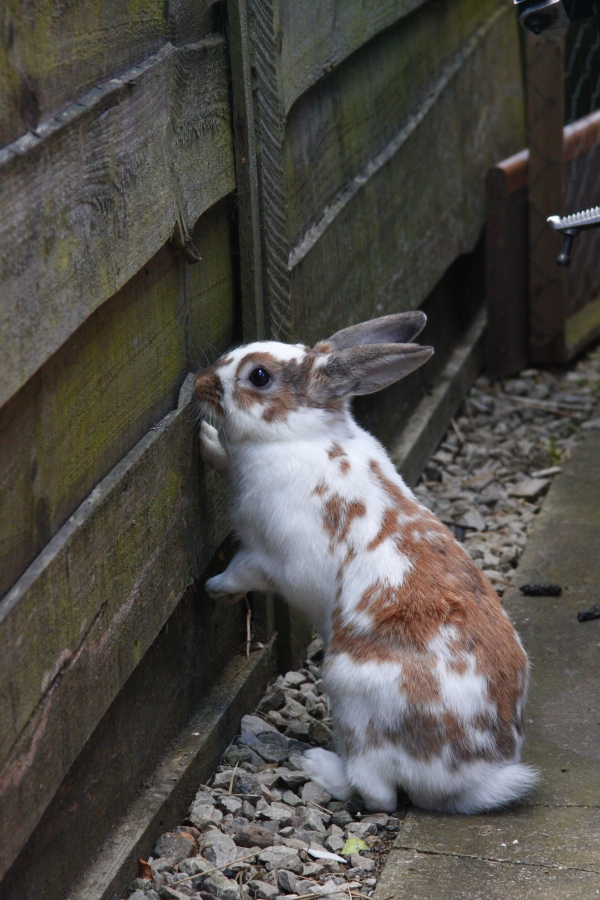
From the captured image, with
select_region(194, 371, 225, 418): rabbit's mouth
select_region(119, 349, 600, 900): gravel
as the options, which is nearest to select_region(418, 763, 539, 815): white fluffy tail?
select_region(119, 349, 600, 900): gravel

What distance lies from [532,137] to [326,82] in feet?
7.75

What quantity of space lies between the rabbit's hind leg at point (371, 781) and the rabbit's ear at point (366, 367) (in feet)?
2.99

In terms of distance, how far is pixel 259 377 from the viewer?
2861 millimetres

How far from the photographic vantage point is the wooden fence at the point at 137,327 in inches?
70.0

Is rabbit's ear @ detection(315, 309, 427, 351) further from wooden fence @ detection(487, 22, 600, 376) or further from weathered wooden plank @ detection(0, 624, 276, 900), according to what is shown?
wooden fence @ detection(487, 22, 600, 376)

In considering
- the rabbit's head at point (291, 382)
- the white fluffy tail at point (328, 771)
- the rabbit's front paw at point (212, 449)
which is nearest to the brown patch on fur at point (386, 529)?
the rabbit's head at point (291, 382)

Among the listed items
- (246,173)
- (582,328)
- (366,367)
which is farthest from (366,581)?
(582,328)

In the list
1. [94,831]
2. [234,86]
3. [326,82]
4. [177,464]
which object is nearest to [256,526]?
[177,464]

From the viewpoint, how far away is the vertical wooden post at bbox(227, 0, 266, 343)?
273cm

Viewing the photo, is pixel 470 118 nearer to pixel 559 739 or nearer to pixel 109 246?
pixel 559 739

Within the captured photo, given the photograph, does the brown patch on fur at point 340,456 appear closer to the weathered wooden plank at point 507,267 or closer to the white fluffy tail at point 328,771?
the white fluffy tail at point 328,771

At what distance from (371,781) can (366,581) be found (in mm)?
471

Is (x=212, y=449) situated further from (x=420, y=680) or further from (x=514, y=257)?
(x=514, y=257)

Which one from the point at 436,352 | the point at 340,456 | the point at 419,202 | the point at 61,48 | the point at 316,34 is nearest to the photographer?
the point at 61,48
